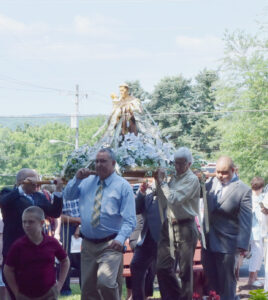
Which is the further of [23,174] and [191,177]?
[191,177]

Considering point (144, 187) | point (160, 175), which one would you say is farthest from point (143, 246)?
point (160, 175)

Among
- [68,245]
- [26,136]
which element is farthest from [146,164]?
[26,136]

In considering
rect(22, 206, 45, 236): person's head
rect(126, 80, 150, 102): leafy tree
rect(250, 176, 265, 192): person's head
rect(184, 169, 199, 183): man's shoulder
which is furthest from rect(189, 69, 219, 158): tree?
rect(22, 206, 45, 236): person's head

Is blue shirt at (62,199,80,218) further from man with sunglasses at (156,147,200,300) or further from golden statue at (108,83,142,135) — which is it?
man with sunglasses at (156,147,200,300)

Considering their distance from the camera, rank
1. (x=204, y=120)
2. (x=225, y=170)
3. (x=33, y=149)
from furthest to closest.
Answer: (x=33, y=149) → (x=204, y=120) → (x=225, y=170)

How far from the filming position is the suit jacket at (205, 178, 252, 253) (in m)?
9.60

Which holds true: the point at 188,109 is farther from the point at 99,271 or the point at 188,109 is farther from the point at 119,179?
the point at 99,271

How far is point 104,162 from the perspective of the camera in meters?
8.68

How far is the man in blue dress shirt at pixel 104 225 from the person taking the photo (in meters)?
8.34

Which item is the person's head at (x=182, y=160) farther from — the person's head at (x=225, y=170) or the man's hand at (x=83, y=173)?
the man's hand at (x=83, y=173)

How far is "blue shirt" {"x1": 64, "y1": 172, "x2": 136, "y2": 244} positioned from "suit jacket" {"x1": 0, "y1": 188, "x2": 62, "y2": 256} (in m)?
0.31

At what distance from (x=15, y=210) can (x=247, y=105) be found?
107ft

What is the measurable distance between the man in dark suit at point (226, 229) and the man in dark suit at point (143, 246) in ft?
2.76

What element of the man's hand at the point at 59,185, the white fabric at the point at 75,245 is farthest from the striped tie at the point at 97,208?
the white fabric at the point at 75,245
